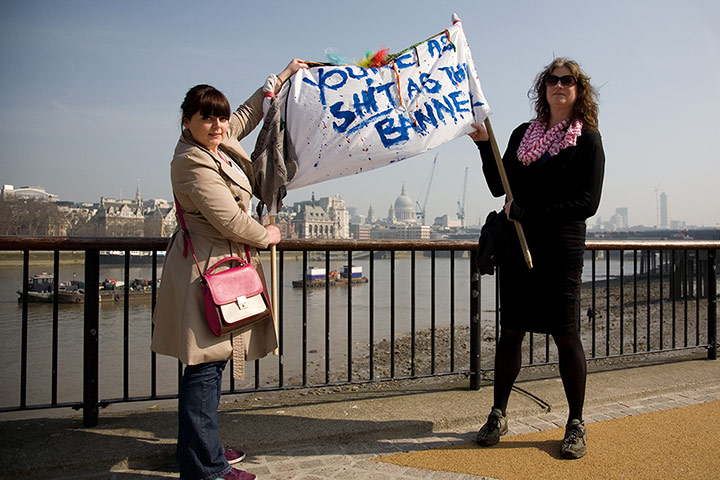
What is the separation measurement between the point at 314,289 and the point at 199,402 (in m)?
33.9

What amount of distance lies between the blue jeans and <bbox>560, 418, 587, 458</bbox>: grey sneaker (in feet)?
5.21

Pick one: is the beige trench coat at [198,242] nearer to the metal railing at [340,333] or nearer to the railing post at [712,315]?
the metal railing at [340,333]

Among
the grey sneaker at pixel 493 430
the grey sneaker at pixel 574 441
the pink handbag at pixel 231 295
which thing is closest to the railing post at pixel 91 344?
the pink handbag at pixel 231 295

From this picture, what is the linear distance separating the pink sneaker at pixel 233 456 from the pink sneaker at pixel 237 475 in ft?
0.69

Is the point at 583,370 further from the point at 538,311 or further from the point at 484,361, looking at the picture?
the point at 484,361

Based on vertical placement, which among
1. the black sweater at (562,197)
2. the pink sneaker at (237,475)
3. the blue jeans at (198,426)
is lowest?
the pink sneaker at (237,475)

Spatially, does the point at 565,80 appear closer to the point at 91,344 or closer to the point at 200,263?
the point at 200,263

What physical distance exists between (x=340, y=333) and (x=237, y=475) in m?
13.5

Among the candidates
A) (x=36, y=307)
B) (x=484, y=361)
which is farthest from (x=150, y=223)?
(x=484, y=361)

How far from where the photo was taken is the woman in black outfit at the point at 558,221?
252 cm

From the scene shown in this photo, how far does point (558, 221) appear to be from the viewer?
99.9 inches

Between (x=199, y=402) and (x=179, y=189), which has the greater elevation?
(x=179, y=189)

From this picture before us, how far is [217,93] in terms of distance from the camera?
6.97 ft

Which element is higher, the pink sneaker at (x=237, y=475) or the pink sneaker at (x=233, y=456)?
the pink sneaker at (x=237, y=475)
